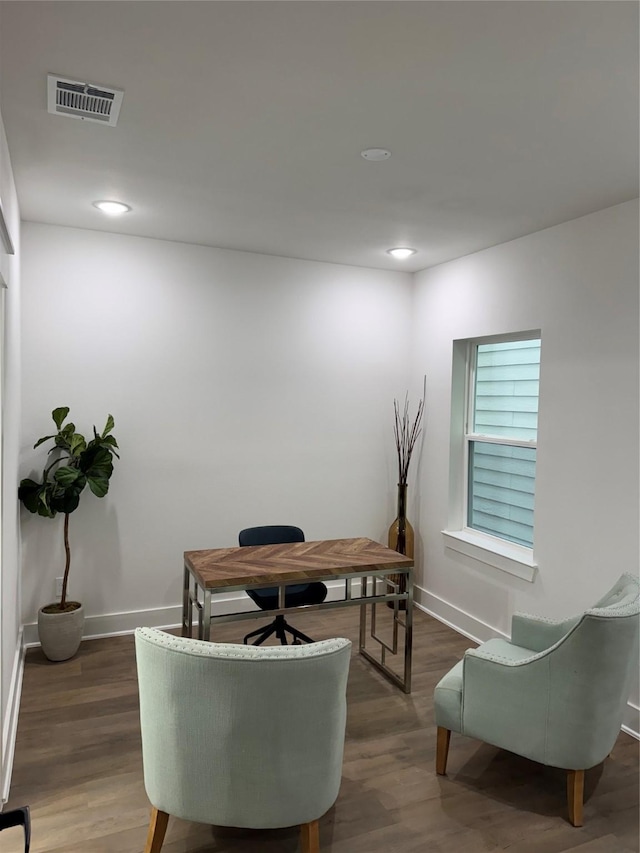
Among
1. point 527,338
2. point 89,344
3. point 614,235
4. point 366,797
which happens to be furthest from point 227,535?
point 614,235

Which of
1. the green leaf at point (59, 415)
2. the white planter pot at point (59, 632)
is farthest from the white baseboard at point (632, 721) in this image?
the green leaf at point (59, 415)

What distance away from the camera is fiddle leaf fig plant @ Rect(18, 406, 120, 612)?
355 centimetres

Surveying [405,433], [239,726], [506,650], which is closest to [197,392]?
[405,433]

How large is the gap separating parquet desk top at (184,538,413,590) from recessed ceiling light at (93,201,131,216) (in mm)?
2035

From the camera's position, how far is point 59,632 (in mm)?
3596

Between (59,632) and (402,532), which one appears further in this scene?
(402,532)

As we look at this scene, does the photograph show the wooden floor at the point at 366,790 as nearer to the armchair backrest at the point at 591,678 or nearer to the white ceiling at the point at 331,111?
the armchair backrest at the point at 591,678

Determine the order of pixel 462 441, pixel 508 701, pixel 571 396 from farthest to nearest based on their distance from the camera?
1. pixel 462 441
2. pixel 571 396
3. pixel 508 701

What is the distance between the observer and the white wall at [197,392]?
387 centimetres

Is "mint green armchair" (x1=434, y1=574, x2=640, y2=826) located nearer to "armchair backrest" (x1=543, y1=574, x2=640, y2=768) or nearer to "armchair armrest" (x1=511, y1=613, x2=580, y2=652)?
"armchair backrest" (x1=543, y1=574, x2=640, y2=768)

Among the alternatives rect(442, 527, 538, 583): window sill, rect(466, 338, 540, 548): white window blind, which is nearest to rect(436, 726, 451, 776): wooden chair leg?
rect(442, 527, 538, 583): window sill

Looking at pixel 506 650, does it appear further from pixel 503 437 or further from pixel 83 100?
pixel 83 100

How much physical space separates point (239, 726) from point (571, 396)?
2.55 metres

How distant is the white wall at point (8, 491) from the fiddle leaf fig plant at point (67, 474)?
0.24m
